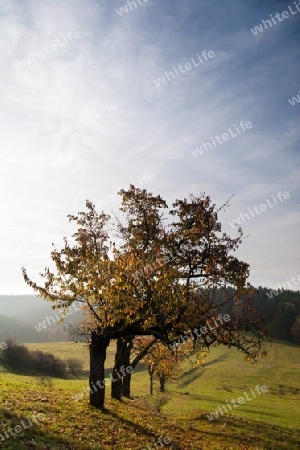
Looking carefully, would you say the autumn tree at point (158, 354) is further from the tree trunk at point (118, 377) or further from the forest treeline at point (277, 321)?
the forest treeline at point (277, 321)

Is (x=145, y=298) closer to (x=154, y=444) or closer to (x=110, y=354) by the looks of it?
(x=154, y=444)

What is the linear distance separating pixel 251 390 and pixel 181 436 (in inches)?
2599

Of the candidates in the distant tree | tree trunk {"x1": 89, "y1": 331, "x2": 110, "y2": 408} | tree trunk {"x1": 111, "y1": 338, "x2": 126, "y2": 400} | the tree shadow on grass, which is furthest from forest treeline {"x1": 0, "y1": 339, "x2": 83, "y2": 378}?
the distant tree

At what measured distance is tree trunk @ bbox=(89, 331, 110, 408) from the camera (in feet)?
58.2

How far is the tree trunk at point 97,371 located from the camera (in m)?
17.8

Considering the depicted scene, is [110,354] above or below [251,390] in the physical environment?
above

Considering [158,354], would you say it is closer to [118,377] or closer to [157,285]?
[118,377]

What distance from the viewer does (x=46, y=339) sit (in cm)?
18875

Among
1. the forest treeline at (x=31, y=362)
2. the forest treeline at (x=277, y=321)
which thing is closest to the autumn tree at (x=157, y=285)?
the forest treeline at (x=31, y=362)

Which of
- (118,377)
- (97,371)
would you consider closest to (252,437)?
(118,377)

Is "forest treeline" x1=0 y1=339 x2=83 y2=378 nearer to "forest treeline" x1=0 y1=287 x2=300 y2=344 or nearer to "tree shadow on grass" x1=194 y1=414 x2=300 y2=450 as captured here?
"forest treeline" x1=0 y1=287 x2=300 y2=344

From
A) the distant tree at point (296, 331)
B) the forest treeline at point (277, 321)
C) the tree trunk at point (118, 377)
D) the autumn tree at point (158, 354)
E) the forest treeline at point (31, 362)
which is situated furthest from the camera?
the forest treeline at point (277, 321)

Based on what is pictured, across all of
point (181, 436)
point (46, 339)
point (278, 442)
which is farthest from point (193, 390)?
point (46, 339)

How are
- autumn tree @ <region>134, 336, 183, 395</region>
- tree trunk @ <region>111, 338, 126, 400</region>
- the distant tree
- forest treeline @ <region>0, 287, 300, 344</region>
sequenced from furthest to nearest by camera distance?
forest treeline @ <region>0, 287, 300, 344</region> → the distant tree → autumn tree @ <region>134, 336, 183, 395</region> → tree trunk @ <region>111, 338, 126, 400</region>
